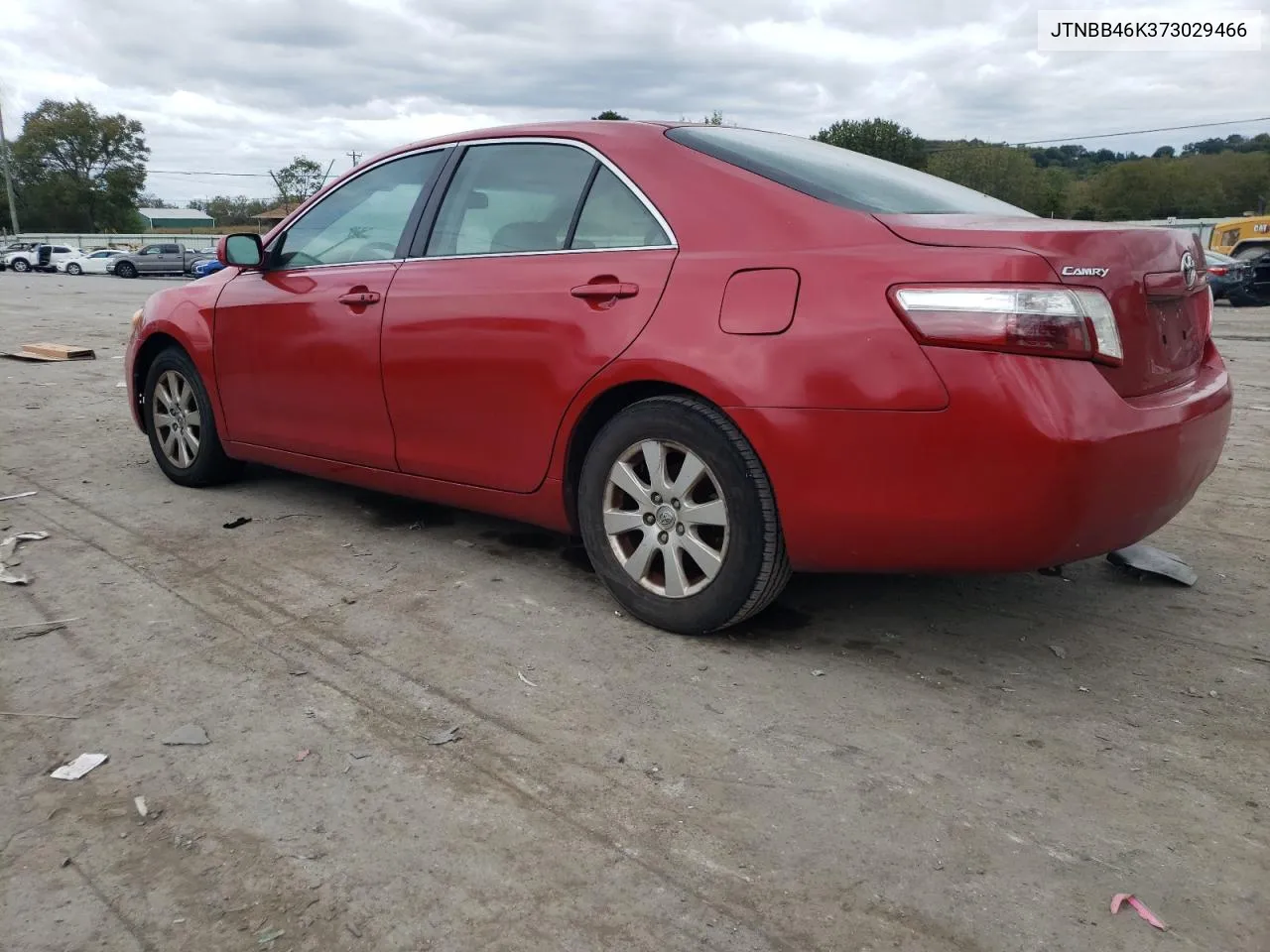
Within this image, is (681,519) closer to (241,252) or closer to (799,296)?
(799,296)

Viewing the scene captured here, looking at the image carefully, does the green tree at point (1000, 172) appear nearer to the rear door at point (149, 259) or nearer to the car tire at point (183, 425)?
the rear door at point (149, 259)

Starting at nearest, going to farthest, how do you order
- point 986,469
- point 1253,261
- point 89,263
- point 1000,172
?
point 986,469, point 1253,261, point 89,263, point 1000,172

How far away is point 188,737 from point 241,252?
8.58ft

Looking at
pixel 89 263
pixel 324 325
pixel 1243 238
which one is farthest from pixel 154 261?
pixel 324 325

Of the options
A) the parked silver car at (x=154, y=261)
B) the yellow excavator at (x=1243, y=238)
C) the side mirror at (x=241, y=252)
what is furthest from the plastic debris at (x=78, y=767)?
the parked silver car at (x=154, y=261)

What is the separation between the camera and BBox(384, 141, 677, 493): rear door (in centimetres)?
330

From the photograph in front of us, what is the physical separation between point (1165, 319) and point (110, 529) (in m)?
4.16

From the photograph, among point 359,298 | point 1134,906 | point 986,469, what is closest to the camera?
point 1134,906

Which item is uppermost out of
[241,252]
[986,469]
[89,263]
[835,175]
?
[835,175]

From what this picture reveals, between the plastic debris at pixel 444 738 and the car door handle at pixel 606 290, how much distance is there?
143cm

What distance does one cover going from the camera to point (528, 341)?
3482mm

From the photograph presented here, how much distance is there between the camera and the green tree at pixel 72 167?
7856cm

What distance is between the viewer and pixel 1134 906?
2.01 metres

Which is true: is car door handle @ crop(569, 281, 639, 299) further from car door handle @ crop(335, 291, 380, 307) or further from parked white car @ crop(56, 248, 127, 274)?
parked white car @ crop(56, 248, 127, 274)
